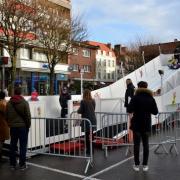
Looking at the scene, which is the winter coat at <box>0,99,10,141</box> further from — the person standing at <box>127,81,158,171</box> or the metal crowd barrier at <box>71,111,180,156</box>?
the person standing at <box>127,81,158,171</box>

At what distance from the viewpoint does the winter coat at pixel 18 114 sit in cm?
924

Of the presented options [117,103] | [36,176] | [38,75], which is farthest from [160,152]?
[38,75]

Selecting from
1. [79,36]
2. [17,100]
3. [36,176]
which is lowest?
[36,176]

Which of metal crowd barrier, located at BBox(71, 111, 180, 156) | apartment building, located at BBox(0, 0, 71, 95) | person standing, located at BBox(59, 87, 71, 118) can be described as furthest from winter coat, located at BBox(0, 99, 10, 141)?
apartment building, located at BBox(0, 0, 71, 95)

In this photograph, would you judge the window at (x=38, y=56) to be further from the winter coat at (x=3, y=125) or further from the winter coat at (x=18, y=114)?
the winter coat at (x=18, y=114)

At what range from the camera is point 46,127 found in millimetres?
11148

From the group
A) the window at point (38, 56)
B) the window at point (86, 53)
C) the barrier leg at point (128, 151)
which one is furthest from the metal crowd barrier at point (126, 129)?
the window at point (86, 53)

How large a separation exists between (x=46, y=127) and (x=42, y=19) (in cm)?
A: 2454

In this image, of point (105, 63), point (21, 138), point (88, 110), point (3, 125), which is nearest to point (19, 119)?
point (21, 138)

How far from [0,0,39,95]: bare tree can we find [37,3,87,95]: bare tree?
195 cm

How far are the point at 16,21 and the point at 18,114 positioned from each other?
2429cm

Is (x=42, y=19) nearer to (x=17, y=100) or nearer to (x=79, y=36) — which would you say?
(x=79, y=36)

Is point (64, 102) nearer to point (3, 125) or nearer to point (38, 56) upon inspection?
point (3, 125)

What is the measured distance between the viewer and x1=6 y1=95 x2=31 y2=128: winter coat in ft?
30.3
